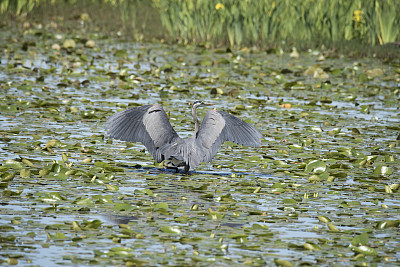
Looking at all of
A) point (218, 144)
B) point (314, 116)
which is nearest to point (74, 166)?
point (218, 144)

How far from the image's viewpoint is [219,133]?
23.2 feet

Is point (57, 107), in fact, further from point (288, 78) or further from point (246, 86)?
point (288, 78)

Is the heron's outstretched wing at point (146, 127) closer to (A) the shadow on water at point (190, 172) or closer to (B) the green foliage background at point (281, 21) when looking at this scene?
(A) the shadow on water at point (190, 172)

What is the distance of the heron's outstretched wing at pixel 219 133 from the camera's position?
6949 mm

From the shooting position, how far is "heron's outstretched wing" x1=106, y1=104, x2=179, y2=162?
7008 mm

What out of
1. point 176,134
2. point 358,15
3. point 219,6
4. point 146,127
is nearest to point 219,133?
point 176,134

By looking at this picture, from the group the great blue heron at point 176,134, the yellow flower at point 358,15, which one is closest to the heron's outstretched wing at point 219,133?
the great blue heron at point 176,134

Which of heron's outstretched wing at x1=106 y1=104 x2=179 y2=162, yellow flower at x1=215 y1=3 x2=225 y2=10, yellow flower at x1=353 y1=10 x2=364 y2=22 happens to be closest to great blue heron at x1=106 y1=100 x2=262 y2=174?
heron's outstretched wing at x1=106 y1=104 x2=179 y2=162

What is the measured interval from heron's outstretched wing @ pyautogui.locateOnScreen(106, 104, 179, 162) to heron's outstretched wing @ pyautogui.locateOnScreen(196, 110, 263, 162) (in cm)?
29

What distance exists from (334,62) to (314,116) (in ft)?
19.2

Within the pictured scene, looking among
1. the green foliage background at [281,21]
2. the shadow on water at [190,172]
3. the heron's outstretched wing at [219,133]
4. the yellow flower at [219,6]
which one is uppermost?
the yellow flower at [219,6]

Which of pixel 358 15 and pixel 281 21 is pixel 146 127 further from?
pixel 281 21

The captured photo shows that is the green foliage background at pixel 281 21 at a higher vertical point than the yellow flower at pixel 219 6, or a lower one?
lower

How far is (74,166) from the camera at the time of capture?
6.90 metres
